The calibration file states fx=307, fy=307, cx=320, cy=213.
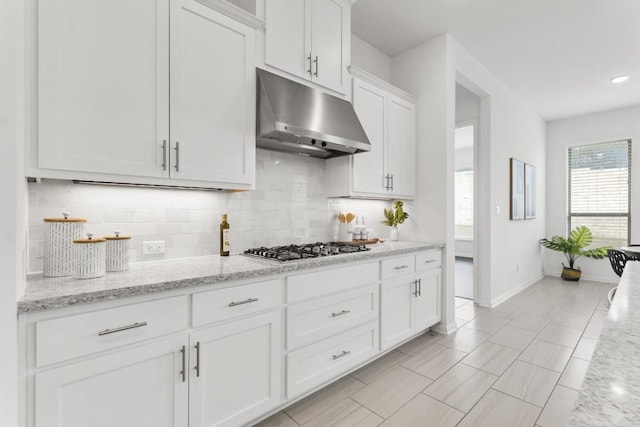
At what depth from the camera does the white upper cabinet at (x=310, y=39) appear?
2068 mm

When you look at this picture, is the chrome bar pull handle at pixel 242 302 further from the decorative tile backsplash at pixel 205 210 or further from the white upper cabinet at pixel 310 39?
the white upper cabinet at pixel 310 39

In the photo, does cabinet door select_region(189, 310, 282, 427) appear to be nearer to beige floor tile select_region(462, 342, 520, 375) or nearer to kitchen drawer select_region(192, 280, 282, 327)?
kitchen drawer select_region(192, 280, 282, 327)

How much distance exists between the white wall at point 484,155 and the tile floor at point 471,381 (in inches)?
20.8

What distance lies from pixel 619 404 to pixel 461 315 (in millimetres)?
3591

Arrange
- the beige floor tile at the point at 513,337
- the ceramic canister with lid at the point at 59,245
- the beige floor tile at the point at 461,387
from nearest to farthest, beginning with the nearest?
the ceramic canister with lid at the point at 59,245 → the beige floor tile at the point at 461,387 → the beige floor tile at the point at 513,337

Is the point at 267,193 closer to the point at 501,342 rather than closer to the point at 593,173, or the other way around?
the point at 501,342

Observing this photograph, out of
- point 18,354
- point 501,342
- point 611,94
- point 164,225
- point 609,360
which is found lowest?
point 501,342

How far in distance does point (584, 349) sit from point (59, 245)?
13.0ft

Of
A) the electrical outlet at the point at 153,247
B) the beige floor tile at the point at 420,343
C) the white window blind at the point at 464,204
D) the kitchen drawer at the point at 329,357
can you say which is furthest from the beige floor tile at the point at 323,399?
the white window blind at the point at 464,204

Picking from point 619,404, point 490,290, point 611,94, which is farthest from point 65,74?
point 611,94

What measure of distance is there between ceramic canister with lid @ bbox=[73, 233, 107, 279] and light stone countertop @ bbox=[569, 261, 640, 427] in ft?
5.52

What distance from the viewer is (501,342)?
290cm

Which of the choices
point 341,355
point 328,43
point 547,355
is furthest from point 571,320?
point 328,43

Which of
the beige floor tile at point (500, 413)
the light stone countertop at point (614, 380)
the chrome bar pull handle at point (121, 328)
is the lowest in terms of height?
the beige floor tile at point (500, 413)
